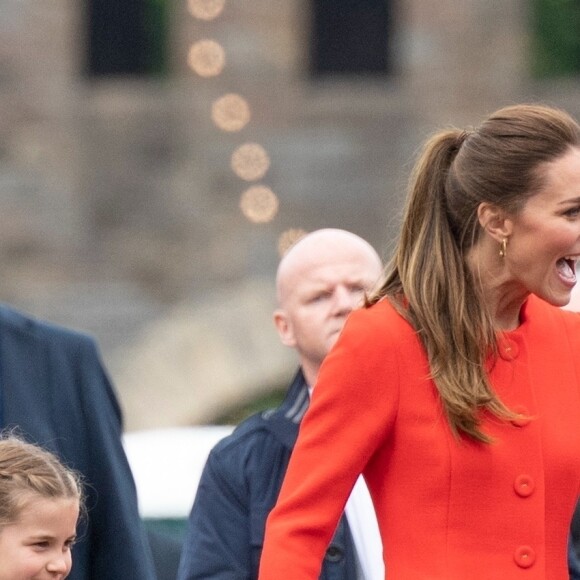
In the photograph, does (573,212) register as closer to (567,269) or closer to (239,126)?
(567,269)

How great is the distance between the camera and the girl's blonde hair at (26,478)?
11.6 ft

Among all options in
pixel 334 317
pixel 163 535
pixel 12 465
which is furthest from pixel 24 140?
pixel 12 465

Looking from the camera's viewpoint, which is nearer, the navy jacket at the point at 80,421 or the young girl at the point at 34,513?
the young girl at the point at 34,513

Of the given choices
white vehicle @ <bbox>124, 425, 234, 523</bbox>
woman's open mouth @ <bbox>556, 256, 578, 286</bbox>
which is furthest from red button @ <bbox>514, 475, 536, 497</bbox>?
white vehicle @ <bbox>124, 425, 234, 523</bbox>

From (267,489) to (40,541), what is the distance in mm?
885

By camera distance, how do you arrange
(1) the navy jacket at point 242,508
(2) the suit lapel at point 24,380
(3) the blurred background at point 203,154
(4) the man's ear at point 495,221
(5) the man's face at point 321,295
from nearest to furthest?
(4) the man's ear at point 495,221
(2) the suit lapel at point 24,380
(1) the navy jacket at point 242,508
(5) the man's face at point 321,295
(3) the blurred background at point 203,154

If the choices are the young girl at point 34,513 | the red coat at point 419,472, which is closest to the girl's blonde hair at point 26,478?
the young girl at point 34,513

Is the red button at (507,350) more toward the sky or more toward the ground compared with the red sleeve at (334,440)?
more toward the sky

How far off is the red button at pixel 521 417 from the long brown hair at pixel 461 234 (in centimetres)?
2

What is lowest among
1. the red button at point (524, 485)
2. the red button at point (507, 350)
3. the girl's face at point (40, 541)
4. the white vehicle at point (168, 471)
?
the white vehicle at point (168, 471)

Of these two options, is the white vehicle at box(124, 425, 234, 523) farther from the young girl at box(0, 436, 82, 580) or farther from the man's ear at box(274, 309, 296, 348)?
the young girl at box(0, 436, 82, 580)

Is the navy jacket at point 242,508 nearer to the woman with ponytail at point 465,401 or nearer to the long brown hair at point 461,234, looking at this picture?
the woman with ponytail at point 465,401

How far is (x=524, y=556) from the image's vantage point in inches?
137

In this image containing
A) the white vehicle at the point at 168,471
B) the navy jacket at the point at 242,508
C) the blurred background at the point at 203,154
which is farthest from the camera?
the blurred background at the point at 203,154
